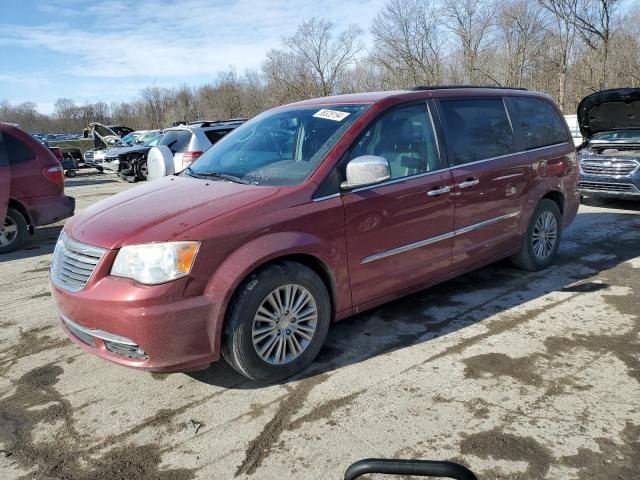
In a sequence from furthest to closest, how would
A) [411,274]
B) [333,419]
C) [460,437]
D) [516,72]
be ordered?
[516,72] < [411,274] < [333,419] < [460,437]

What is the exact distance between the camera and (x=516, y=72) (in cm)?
3145

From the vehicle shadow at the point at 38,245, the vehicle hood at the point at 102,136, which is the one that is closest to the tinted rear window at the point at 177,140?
the vehicle shadow at the point at 38,245

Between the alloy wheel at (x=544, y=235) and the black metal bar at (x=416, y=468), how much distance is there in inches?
156

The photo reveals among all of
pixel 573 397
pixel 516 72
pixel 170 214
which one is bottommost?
pixel 573 397

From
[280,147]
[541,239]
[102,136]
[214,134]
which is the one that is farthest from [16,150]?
[102,136]

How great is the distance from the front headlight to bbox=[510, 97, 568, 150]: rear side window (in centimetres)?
355

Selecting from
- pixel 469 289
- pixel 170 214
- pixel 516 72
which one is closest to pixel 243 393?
pixel 170 214

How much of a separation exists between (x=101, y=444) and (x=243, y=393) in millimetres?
838

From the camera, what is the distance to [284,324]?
3215 mm

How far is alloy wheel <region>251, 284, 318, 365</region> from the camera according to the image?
10.2 feet

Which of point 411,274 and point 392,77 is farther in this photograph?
point 392,77

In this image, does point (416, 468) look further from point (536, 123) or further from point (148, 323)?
point (536, 123)

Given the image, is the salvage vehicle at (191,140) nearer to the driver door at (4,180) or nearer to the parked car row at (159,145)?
the parked car row at (159,145)

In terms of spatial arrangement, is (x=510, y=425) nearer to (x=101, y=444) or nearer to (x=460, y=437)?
(x=460, y=437)
